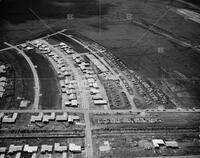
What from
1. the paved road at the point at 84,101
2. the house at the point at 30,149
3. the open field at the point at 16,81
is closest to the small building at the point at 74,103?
the paved road at the point at 84,101

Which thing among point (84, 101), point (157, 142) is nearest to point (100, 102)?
point (84, 101)

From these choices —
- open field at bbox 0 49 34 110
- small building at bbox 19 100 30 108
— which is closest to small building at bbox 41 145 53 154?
small building at bbox 19 100 30 108

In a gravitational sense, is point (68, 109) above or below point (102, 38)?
below

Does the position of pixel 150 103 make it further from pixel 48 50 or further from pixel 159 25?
pixel 159 25

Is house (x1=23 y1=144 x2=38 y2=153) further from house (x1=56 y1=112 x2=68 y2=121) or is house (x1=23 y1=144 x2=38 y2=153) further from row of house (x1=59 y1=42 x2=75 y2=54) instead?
row of house (x1=59 y1=42 x2=75 y2=54)

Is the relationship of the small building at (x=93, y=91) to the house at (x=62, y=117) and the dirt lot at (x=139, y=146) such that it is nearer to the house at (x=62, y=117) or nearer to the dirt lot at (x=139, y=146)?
the house at (x=62, y=117)

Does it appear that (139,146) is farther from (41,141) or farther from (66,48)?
(66,48)

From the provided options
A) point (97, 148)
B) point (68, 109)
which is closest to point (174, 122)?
point (97, 148)
